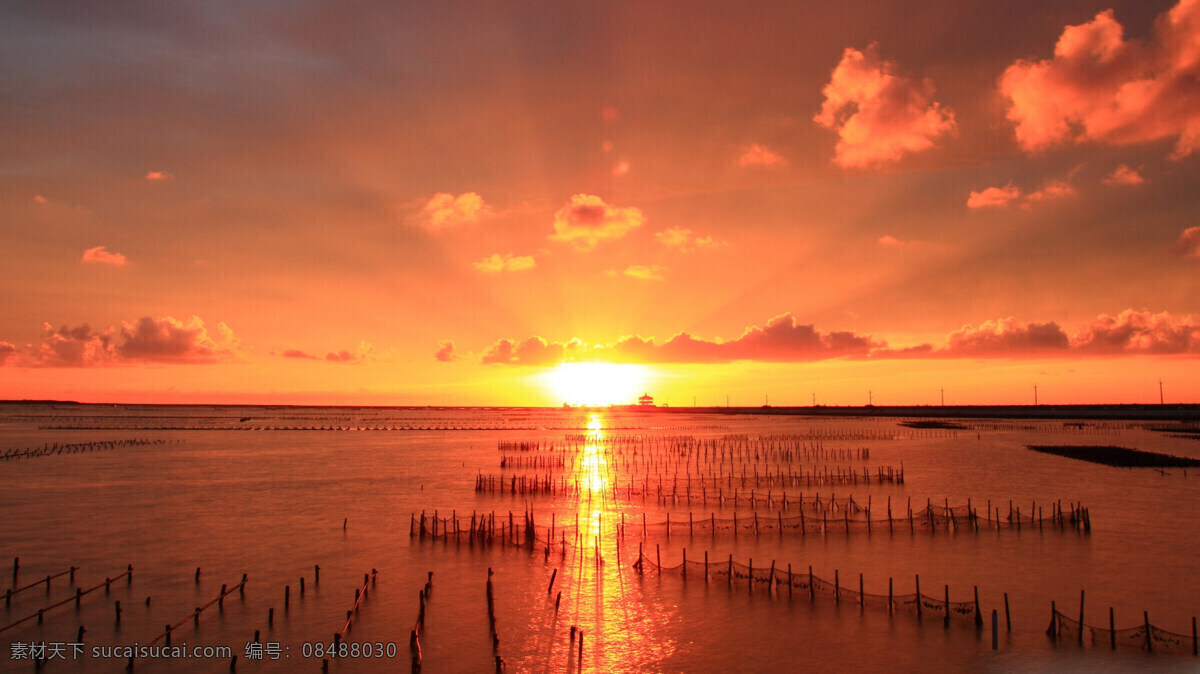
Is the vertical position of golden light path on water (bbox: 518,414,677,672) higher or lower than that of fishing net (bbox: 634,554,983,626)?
lower

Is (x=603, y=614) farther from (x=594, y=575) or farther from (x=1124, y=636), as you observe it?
(x=1124, y=636)

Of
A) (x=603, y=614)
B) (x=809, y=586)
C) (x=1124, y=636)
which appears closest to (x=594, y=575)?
(x=603, y=614)

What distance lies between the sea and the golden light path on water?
11 centimetres

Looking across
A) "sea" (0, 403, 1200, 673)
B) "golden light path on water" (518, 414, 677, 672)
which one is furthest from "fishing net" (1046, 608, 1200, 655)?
"golden light path on water" (518, 414, 677, 672)

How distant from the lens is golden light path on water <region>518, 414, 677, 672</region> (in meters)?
20.9

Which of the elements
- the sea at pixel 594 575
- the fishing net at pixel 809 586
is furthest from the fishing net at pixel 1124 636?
the fishing net at pixel 809 586

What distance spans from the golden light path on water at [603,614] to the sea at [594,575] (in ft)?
0.36

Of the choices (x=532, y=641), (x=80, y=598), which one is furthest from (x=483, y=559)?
(x=80, y=598)

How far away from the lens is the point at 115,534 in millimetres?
36969

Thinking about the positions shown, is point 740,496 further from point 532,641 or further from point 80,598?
point 80,598

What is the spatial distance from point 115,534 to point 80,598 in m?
13.9

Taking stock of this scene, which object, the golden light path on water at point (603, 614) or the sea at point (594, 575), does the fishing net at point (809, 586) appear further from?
the golden light path on water at point (603, 614)

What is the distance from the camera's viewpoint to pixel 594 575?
2927cm

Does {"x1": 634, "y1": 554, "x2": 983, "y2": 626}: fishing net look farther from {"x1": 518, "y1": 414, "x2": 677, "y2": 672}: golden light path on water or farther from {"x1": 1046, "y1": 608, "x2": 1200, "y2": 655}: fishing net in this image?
{"x1": 1046, "y1": 608, "x2": 1200, "y2": 655}: fishing net
